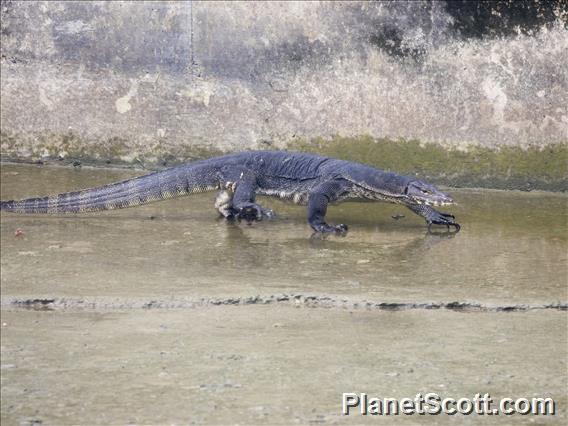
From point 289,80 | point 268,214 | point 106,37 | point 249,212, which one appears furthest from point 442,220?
point 106,37

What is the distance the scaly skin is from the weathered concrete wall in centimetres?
115

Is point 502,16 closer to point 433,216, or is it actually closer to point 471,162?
point 471,162

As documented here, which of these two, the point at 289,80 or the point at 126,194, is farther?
the point at 289,80

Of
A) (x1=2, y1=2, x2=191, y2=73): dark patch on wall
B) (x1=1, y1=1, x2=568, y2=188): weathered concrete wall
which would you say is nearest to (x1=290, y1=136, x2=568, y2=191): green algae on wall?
(x1=1, y1=1, x2=568, y2=188): weathered concrete wall

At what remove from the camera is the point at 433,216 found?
780 centimetres

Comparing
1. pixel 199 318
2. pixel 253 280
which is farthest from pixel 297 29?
pixel 199 318

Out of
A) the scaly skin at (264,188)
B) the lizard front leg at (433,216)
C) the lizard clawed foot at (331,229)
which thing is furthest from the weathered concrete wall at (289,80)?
the lizard clawed foot at (331,229)

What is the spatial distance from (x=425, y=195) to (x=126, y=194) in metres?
2.09

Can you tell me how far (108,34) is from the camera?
9367 millimetres

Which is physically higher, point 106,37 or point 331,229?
point 106,37

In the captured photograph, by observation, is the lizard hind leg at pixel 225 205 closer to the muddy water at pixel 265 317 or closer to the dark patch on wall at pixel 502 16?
the muddy water at pixel 265 317

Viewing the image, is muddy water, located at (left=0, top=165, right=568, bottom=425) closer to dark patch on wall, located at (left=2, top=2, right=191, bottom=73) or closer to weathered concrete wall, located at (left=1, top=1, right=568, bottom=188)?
weathered concrete wall, located at (left=1, top=1, right=568, bottom=188)

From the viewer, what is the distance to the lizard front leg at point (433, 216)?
25.3 ft

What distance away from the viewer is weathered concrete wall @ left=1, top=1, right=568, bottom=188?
906 centimetres
